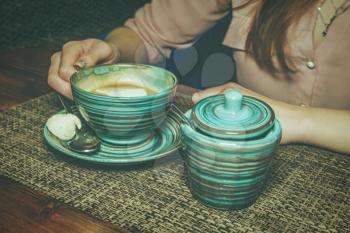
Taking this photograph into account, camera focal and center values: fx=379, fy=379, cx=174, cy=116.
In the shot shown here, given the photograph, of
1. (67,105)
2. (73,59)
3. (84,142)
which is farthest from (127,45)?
(84,142)

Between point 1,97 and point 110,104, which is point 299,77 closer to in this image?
point 110,104

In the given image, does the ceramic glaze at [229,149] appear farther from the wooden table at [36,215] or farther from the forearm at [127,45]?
the forearm at [127,45]

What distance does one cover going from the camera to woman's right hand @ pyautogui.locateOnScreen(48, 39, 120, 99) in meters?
0.99

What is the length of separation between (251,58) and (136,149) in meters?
0.69

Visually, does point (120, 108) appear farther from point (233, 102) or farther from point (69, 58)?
point (69, 58)

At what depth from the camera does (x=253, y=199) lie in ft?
2.10

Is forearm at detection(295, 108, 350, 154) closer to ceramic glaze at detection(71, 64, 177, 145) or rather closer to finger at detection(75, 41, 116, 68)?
ceramic glaze at detection(71, 64, 177, 145)

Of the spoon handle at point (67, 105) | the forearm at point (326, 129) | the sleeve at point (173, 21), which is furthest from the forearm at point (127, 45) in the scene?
the forearm at point (326, 129)

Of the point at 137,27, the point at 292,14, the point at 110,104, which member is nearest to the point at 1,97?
the point at 110,104

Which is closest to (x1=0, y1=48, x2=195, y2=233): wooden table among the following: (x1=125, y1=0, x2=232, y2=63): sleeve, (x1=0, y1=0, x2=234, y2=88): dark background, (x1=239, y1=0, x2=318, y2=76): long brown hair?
(x1=239, y1=0, x2=318, y2=76): long brown hair

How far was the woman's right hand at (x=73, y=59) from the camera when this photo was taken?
99 centimetres

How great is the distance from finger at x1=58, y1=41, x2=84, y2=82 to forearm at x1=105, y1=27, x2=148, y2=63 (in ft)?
0.55

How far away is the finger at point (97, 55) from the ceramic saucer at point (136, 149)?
0.96 ft

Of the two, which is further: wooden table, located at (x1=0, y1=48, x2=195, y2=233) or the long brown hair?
the long brown hair
